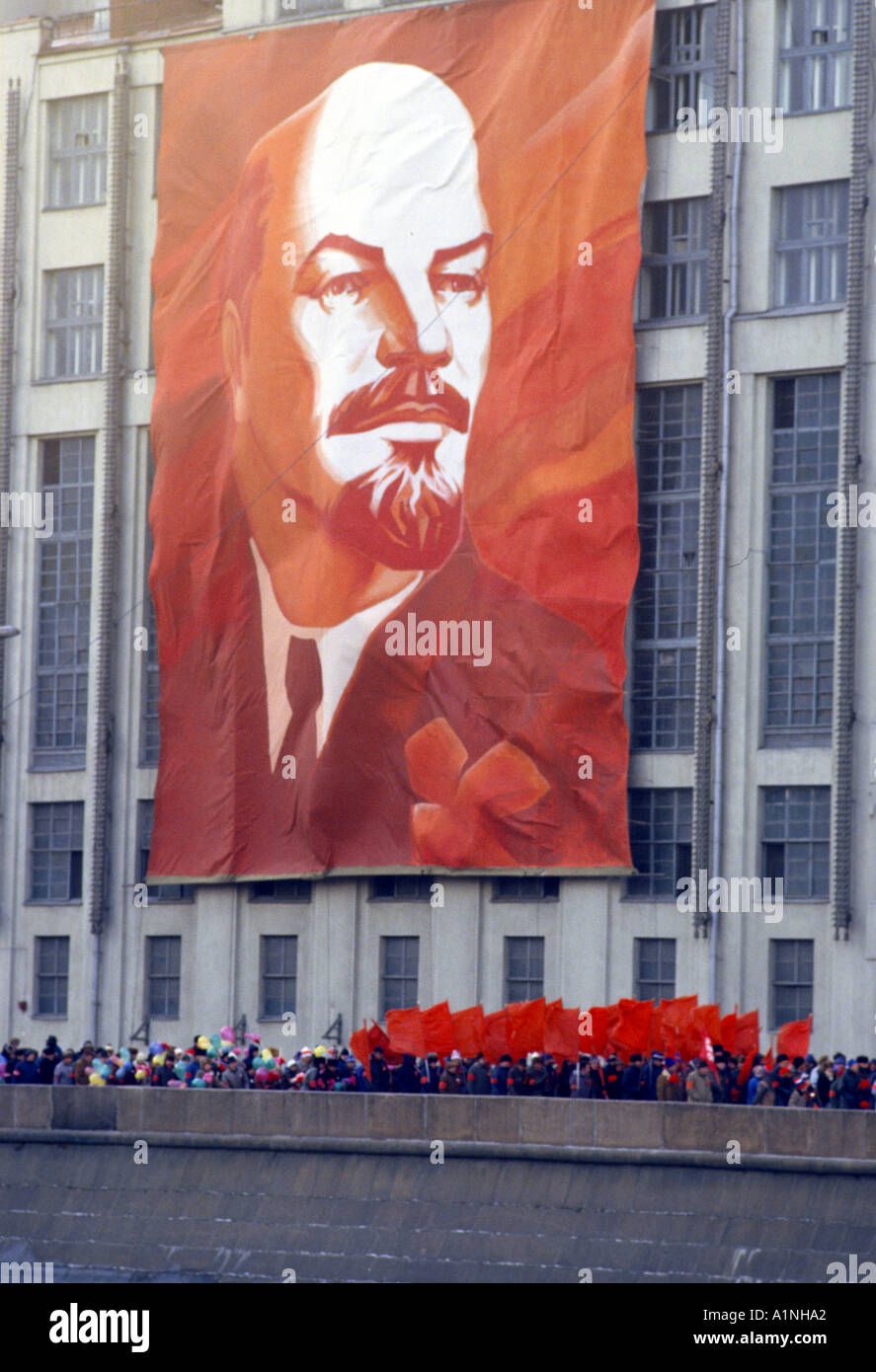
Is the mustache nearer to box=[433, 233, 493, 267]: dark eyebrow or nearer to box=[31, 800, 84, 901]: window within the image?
box=[433, 233, 493, 267]: dark eyebrow

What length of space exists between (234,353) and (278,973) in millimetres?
14172

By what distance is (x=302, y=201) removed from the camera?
63.6 metres

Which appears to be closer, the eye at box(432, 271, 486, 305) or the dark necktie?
the eye at box(432, 271, 486, 305)

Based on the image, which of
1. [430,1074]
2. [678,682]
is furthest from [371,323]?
[430,1074]

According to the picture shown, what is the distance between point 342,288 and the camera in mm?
62688

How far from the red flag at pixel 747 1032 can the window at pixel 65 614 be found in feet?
84.5

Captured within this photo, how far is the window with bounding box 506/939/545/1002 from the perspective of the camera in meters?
60.5

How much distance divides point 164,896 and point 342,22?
20.5 meters

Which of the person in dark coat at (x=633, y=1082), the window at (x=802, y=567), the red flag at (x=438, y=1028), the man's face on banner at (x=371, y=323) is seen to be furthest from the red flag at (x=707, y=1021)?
the man's face on banner at (x=371, y=323)

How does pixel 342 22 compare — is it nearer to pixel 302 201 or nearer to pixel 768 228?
pixel 302 201

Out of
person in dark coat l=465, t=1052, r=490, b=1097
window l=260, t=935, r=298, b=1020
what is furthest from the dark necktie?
person in dark coat l=465, t=1052, r=490, b=1097

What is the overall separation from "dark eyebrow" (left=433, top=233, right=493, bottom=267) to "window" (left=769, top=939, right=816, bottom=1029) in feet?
53.3

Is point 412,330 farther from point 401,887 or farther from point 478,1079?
point 478,1079

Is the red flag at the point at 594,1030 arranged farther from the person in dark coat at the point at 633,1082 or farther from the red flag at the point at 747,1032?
the red flag at the point at 747,1032
